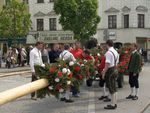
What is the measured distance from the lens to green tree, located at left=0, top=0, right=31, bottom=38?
5522 cm

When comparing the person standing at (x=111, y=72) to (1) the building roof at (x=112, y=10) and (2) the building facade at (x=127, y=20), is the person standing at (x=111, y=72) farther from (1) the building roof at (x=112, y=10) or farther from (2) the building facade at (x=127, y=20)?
(1) the building roof at (x=112, y=10)

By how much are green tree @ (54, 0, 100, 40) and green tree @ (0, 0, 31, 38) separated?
5813mm

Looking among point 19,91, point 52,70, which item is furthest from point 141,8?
point 19,91

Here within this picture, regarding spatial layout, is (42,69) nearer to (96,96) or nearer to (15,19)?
(96,96)

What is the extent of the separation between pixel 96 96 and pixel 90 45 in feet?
27.8

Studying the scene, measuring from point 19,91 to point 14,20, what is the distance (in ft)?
150

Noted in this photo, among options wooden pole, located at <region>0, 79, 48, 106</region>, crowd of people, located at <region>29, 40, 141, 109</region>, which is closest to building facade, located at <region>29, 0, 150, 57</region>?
crowd of people, located at <region>29, 40, 141, 109</region>

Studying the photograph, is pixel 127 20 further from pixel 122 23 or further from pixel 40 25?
pixel 40 25

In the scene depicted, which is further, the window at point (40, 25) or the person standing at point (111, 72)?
the window at point (40, 25)

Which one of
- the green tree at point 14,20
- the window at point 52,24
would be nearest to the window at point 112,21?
the window at point 52,24

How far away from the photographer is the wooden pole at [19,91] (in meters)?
9.30

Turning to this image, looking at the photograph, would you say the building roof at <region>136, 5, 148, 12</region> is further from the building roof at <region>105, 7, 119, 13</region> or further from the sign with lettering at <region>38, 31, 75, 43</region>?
the sign with lettering at <region>38, 31, 75, 43</region>

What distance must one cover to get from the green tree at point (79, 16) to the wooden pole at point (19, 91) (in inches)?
1476

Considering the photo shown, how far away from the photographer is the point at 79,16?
2004 inches
